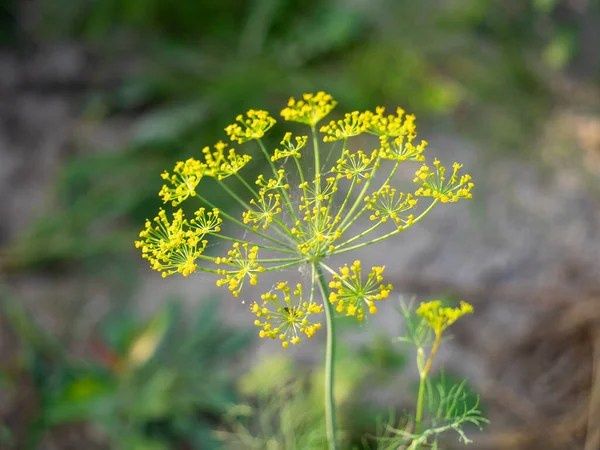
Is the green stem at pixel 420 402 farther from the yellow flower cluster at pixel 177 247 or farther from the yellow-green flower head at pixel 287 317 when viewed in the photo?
the yellow flower cluster at pixel 177 247

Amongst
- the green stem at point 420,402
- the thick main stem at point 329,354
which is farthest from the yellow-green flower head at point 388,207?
the green stem at point 420,402

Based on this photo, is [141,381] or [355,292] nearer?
[355,292]

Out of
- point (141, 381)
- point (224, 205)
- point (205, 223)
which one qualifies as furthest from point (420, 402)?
point (224, 205)

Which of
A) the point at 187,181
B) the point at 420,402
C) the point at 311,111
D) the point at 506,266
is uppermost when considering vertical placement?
the point at 506,266

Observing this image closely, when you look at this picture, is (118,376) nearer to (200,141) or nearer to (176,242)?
(200,141)

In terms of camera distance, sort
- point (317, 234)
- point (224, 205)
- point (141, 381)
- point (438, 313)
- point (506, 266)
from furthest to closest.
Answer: point (224, 205) < point (506, 266) < point (141, 381) < point (438, 313) < point (317, 234)

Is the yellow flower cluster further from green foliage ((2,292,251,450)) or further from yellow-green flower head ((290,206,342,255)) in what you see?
green foliage ((2,292,251,450))

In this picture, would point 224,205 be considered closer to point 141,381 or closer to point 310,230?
point 141,381
